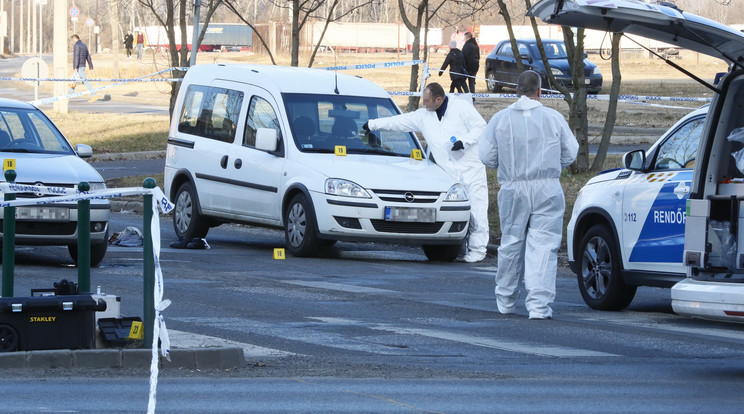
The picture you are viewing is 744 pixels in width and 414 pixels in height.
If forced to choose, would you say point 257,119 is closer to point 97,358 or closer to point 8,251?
point 8,251

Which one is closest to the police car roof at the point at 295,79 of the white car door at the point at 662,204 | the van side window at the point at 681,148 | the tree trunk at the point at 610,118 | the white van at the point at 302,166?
the white van at the point at 302,166

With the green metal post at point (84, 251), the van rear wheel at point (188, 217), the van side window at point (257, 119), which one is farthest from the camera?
the van rear wheel at point (188, 217)


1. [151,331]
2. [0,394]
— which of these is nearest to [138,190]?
[151,331]

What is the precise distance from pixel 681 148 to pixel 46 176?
5.87 metres

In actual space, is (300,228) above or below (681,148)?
below

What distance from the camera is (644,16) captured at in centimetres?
784

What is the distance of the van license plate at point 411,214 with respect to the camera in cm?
1362

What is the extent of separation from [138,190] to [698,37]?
A: 3436 mm

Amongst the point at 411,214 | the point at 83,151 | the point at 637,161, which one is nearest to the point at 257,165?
the point at 411,214

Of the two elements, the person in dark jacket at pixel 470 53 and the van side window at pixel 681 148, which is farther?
the person in dark jacket at pixel 470 53

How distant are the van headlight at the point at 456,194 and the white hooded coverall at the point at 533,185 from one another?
12.1 feet

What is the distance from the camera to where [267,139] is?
47.0ft

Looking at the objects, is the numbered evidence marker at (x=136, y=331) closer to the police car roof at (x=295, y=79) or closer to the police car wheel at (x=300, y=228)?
the police car wheel at (x=300, y=228)

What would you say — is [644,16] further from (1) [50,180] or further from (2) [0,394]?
(1) [50,180]
